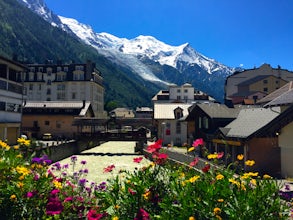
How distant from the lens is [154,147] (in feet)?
19.2

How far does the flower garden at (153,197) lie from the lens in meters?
4.17

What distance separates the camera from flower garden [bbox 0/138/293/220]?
417 centimetres

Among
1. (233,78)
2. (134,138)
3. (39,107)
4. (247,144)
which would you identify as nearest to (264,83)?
(233,78)

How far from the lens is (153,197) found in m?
5.11

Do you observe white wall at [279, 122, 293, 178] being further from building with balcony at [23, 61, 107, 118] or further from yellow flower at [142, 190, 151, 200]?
building with balcony at [23, 61, 107, 118]

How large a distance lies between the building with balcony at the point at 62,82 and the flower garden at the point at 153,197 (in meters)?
81.8

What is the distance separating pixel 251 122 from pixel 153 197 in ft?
68.4

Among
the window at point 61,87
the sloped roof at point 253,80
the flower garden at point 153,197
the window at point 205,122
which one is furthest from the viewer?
the window at point 61,87

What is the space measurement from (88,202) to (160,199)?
158 cm

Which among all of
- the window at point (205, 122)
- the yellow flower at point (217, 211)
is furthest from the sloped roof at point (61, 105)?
the yellow flower at point (217, 211)

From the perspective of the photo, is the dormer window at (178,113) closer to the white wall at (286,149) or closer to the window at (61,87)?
the white wall at (286,149)

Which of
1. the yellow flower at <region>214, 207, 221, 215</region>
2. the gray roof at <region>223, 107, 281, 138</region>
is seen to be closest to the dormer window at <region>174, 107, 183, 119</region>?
the gray roof at <region>223, 107, 281, 138</region>

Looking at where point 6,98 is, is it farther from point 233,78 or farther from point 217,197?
point 233,78

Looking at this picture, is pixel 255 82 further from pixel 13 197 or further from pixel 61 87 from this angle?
pixel 13 197
